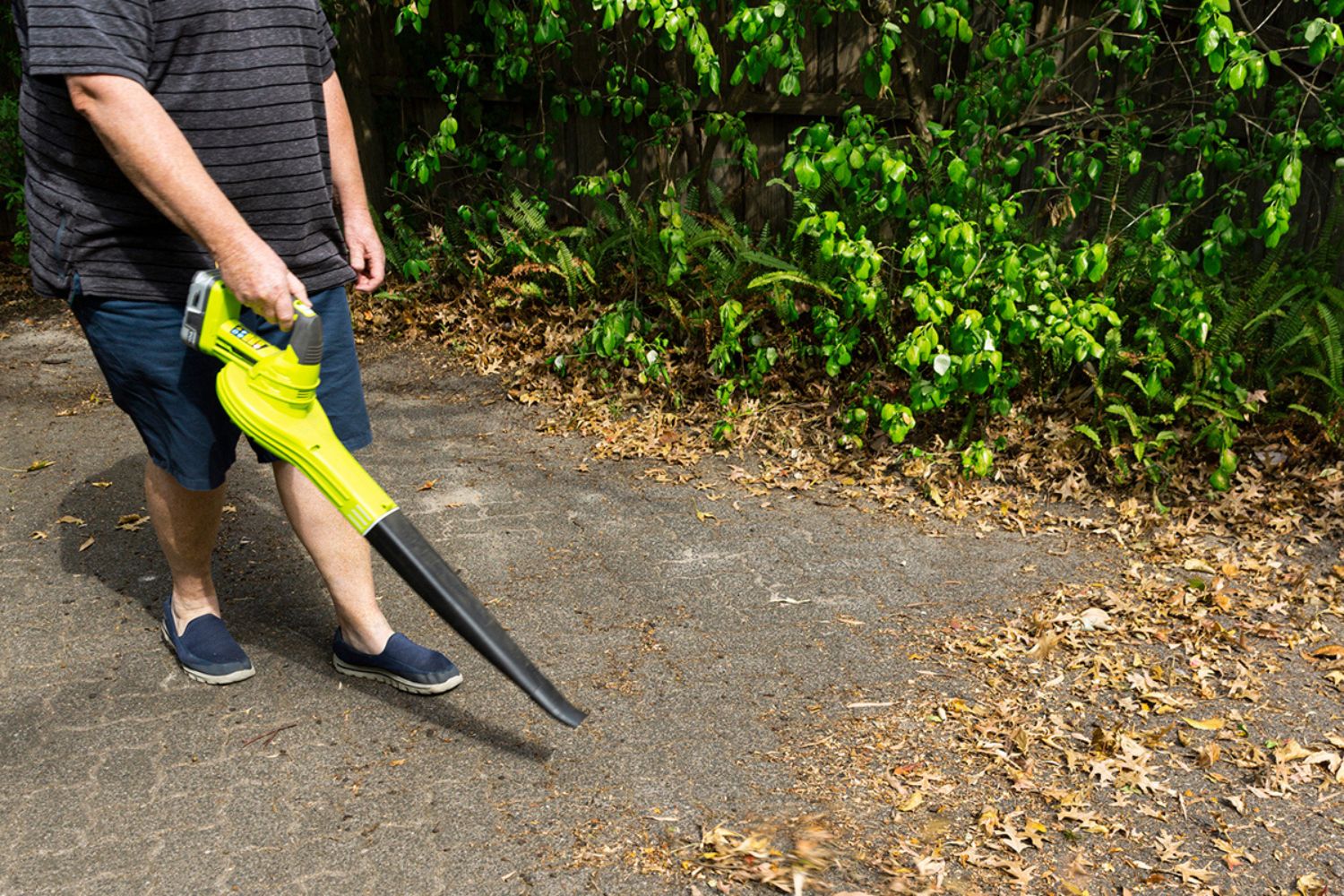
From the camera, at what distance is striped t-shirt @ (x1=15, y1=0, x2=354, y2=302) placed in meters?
2.47

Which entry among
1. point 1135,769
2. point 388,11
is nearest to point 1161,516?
point 1135,769

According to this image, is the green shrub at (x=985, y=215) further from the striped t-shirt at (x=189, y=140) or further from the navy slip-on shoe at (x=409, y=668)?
the navy slip-on shoe at (x=409, y=668)

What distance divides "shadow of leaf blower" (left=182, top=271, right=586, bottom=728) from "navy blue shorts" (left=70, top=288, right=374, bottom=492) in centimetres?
15

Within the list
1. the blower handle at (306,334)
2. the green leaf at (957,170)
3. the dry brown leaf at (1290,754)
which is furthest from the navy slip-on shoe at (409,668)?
the green leaf at (957,170)

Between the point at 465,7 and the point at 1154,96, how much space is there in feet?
11.9

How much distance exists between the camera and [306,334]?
252cm

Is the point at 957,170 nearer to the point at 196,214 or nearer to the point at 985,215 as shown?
the point at 985,215

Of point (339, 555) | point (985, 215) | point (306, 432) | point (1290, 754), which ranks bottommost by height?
point (1290, 754)

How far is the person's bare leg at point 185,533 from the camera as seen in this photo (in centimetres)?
303

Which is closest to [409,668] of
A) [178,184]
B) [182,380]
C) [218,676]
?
[218,676]

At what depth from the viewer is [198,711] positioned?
122 inches

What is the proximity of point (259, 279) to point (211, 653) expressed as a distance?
4.23ft

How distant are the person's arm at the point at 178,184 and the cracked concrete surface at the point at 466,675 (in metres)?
1.18

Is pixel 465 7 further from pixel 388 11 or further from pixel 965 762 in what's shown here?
pixel 965 762
